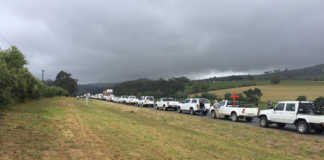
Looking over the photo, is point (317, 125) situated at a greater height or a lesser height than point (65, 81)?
lesser

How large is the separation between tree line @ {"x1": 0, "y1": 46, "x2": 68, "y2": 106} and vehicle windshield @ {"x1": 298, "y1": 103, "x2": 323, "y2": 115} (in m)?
17.1

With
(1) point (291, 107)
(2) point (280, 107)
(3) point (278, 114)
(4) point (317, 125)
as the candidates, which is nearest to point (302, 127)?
(4) point (317, 125)

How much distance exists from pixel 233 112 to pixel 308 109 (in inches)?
271

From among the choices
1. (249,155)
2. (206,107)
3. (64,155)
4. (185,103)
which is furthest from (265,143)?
(185,103)

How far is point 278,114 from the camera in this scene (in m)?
15.9

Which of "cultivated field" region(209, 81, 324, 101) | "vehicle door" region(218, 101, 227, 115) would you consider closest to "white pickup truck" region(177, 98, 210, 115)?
"vehicle door" region(218, 101, 227, 115)

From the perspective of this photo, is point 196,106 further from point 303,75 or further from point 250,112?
point 303,75

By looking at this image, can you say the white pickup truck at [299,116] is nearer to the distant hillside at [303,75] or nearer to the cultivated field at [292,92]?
the cultivated field at [292,92]

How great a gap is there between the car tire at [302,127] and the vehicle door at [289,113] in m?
0.47

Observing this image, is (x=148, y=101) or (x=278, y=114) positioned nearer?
(x=278, y=114)

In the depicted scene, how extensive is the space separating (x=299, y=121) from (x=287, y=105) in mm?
1337

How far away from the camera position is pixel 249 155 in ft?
26.9

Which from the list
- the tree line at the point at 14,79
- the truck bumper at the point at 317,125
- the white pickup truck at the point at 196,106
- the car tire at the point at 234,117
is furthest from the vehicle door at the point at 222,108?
the tree line at the point at 14,79

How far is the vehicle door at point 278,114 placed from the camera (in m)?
15.7
